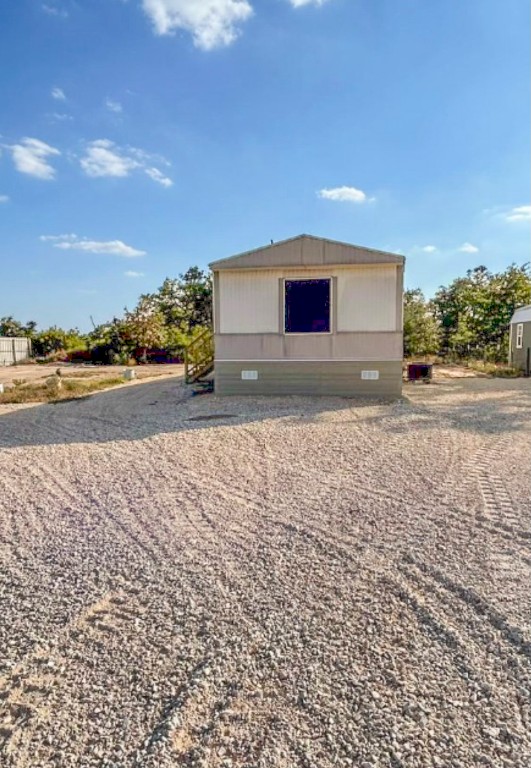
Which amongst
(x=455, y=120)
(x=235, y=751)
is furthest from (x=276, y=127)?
(x=235, y=751)

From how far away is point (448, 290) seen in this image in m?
21.4

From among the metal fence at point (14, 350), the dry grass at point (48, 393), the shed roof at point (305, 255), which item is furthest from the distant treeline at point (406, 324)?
the shed roof at point (305, 255)

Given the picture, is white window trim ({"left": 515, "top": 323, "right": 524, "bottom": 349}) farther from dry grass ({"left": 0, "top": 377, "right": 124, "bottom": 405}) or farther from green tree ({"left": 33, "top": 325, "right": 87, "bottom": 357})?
green tree ({"left": 33, "top": 325, "right": 87, "bottom": 357})

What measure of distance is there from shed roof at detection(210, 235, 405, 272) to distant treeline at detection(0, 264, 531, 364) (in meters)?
9.90

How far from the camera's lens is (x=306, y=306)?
8.43m

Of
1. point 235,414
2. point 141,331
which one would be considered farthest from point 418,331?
point 141,331

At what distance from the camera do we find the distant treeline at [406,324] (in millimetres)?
18109

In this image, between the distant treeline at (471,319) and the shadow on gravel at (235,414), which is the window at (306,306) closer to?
the shadow on gravel at (235,414)

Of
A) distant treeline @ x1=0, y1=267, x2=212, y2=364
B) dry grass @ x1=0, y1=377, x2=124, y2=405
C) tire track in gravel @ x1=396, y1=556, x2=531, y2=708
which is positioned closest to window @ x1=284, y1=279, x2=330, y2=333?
dry grass @ x1=0, y1=377, x2=124, y2=405

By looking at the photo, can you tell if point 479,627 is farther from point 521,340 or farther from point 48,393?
point 521,340

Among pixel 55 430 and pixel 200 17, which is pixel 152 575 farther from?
pixel 200 17

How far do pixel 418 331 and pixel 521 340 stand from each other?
3.79 meters

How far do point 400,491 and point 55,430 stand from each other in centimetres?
514

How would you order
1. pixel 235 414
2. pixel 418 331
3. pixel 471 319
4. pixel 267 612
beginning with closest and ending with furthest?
1. pixel 267 612
2. pixel 235 414
3. pixel 418 331
4. pixel 471 319
